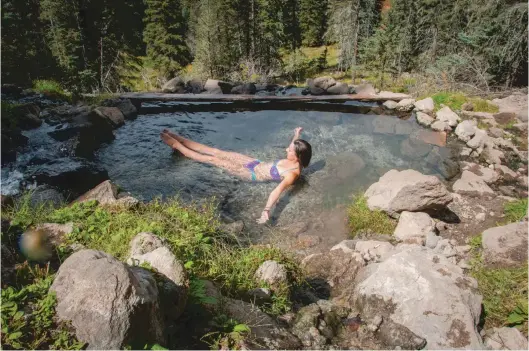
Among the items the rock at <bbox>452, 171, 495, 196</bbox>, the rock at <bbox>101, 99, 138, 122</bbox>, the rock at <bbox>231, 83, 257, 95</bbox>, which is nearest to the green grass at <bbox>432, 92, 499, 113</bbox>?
the rock at <bbox>452, 171, 495, 196</bbox>

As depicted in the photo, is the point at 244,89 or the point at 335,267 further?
the point at 244,89

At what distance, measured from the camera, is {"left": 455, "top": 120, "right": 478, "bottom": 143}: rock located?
10.1 m

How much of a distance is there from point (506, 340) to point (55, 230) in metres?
5.09

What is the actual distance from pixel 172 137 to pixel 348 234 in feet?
16.7

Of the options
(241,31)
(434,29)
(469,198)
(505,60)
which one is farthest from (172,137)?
(241,31)

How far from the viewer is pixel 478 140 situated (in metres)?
9.59

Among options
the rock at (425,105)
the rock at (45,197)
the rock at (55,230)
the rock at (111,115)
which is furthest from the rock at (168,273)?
the rock at (425,105)

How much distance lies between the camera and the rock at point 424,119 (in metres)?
11.6

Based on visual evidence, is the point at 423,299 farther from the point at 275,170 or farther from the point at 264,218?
the point at 275,170

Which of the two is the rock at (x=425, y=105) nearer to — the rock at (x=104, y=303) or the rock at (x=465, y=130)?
the rock at (x=465, y=130)

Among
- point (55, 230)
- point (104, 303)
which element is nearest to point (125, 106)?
point (55, 230)

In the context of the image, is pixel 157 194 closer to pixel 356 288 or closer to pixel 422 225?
pixel 356 288

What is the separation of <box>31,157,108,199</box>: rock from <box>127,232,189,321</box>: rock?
391cm

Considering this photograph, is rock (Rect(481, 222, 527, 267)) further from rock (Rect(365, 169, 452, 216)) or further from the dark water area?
the dark water area
